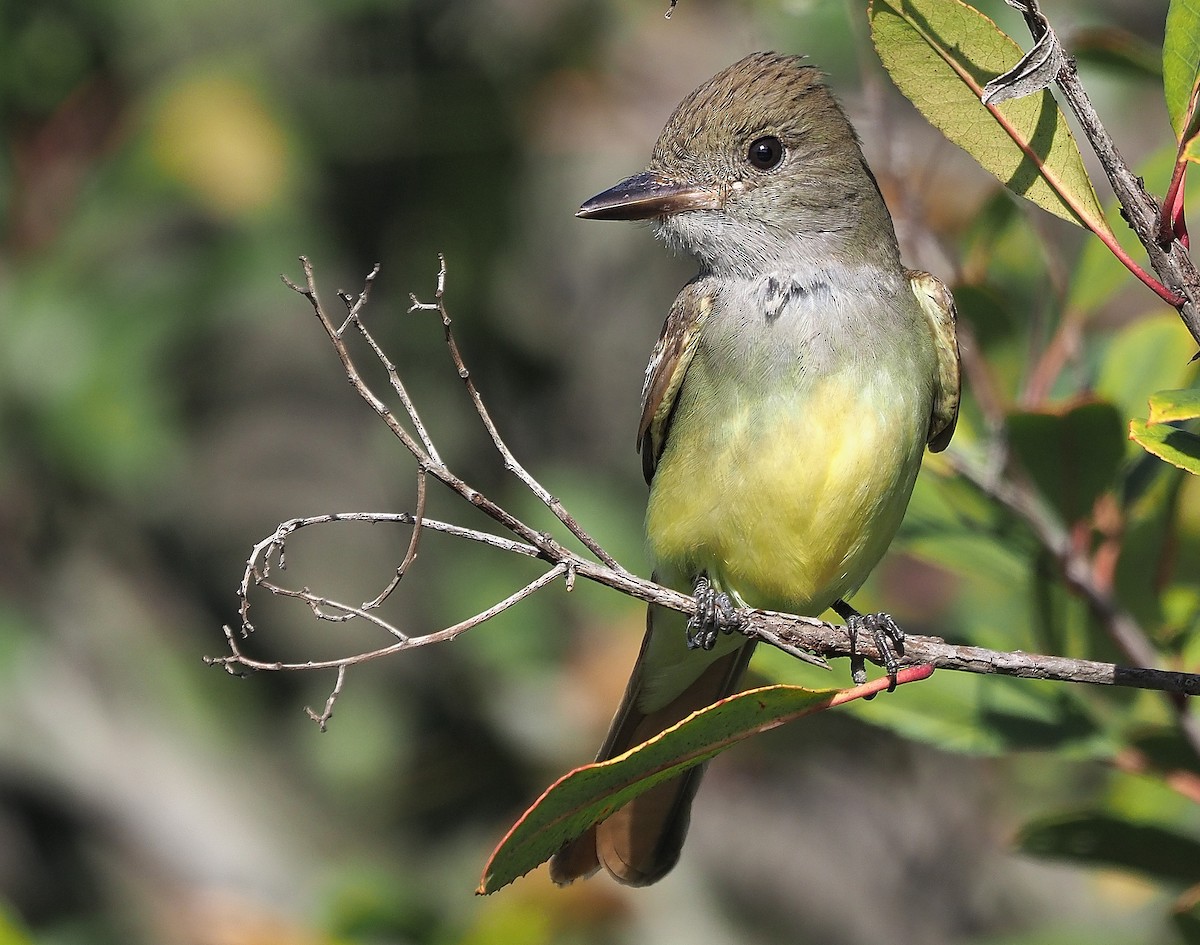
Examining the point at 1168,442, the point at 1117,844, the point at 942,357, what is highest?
the point at 942,357

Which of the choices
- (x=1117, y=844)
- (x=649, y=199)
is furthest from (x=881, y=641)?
Answer: (x=649, y=199)

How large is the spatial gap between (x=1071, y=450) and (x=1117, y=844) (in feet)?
2.84

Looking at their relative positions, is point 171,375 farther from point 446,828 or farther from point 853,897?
point 853,897

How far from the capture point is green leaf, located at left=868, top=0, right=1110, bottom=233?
7.24 ft

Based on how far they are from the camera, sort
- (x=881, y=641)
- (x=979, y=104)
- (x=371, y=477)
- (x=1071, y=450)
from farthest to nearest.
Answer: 1. (x=371, y=477)
2. (x=1071, y=450)
3. (x=881, y=641)
4. (x=979, y=104)

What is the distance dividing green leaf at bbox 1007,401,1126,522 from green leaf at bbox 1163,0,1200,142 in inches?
35.0

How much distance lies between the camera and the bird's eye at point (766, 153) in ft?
12.0

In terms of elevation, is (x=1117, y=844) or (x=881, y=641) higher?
(x=881, y=641)

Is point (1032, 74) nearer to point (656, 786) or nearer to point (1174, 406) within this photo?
point (1174, 406)

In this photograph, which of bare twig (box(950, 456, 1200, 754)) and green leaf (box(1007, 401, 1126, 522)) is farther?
bare twig (box(950, 456, 1200, 754))

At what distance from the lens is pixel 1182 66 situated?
7.07 ft

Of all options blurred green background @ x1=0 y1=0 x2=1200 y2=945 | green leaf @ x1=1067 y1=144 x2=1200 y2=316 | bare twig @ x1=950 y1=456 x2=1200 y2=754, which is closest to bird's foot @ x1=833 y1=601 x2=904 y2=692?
bare twig @ x1=950 y1=456 x2=1200 y2=754

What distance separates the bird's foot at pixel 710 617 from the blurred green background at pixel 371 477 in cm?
108

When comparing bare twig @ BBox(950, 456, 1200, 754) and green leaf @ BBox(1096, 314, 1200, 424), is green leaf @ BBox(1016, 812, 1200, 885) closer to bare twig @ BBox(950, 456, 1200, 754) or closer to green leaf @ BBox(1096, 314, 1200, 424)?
bare twig @ BBox(950, 456, 1200, 754)
